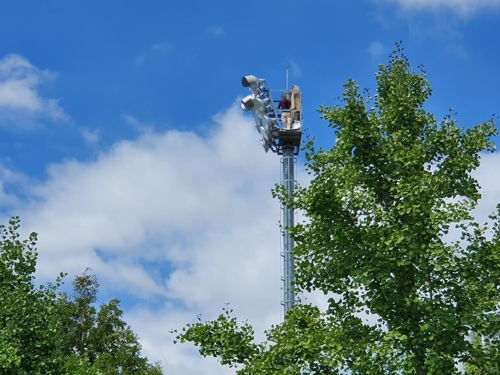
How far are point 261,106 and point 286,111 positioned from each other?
9.24 feet

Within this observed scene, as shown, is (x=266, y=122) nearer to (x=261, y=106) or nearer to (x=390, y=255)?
(x=261, y=106)

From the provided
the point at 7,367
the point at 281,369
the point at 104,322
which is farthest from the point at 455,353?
the point at 104,322

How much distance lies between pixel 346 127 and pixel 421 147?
1876 mm

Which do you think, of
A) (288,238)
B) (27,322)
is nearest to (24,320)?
(27,322)

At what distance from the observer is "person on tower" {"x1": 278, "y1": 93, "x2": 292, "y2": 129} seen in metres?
62.2

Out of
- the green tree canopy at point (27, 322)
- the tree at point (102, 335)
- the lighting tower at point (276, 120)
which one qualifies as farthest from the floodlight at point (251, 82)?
the green tree canopy at point (27, 322)

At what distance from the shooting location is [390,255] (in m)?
16.9

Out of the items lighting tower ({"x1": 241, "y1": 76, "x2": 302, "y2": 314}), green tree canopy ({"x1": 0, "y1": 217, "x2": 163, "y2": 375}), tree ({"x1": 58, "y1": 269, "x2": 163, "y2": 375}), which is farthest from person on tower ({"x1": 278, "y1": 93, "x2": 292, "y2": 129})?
green tree canopy ({"x1": 0, "y1": 217, "x2": 163, "y2": 375})

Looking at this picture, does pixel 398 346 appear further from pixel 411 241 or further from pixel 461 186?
pixel 461 186

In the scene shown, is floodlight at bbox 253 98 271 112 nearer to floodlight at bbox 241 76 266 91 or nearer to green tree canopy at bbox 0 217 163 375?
floodlight at bbox 241 76 266 91

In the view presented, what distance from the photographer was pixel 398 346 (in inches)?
650

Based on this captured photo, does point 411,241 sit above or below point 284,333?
above

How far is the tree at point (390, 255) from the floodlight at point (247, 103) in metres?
40.9

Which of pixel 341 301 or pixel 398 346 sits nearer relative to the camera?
pixel 398 346
